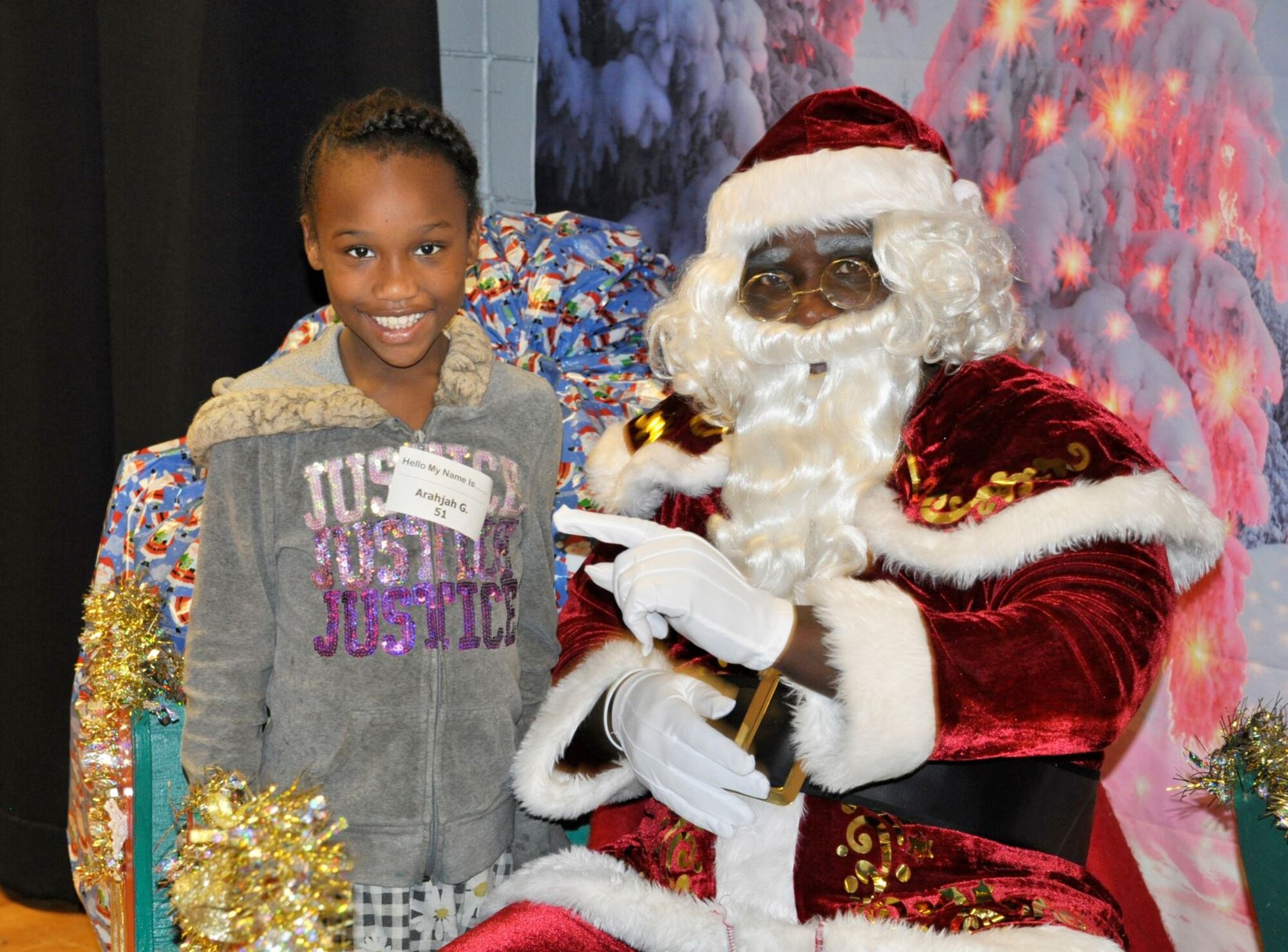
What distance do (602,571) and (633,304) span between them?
93cm

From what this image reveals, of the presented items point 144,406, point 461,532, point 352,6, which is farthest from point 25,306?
point 461,532

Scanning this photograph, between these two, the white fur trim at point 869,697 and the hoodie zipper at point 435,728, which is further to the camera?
the hoodie zipper at point 435,728

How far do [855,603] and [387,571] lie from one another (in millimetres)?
651

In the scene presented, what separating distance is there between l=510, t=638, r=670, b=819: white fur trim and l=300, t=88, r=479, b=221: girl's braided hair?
0.66m

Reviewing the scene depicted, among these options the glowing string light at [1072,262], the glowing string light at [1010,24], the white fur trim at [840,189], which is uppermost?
the glowing string light at [1010,24]

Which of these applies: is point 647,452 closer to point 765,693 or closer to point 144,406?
point 765,693

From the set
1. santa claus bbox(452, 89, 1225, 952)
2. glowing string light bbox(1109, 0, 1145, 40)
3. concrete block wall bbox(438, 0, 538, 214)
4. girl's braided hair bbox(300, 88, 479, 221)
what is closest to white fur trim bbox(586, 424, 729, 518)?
santa claus bbox(452, 89, 1225, 952)

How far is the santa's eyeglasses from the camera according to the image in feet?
5.50

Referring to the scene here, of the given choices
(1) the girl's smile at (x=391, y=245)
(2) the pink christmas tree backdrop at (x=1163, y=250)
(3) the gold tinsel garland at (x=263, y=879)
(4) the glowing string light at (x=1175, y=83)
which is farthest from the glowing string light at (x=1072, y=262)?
(3) the gold tinsel garland at (x=263, y=879)

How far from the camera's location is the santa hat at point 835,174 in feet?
5.50

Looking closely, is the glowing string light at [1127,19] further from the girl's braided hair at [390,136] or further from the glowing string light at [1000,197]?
the girl's braided hair at [390,136]

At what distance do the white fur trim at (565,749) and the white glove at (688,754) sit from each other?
0.33ft

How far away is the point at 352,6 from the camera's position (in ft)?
8.54

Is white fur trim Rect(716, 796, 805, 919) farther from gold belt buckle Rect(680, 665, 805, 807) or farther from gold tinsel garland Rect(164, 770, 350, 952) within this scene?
gold tinsel garland Rect(164, 770, 350, 952)
